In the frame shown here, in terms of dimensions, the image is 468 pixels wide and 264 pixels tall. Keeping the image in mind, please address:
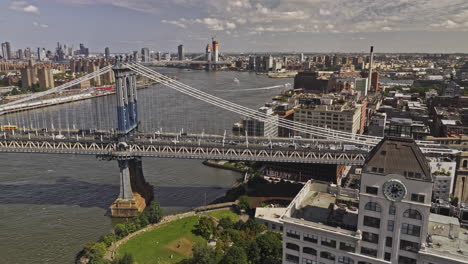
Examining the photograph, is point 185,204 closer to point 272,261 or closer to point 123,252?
point 123,252

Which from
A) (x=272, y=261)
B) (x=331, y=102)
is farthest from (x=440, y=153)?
(x=331, y=102)

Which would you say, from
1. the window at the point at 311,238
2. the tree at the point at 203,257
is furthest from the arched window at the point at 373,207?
the tree at the point at 203,257

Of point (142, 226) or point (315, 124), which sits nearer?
point (142, 226)

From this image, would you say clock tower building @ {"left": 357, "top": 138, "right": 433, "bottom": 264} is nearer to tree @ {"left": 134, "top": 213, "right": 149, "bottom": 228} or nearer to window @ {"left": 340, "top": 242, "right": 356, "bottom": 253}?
window @ {"left": 340, "top": 242, "right": 356, "bottom": 253}

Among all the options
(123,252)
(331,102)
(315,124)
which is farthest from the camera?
(331,102)

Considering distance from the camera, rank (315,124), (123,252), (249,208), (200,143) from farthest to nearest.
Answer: (315,124), (200,143), (249,208), (123,252)

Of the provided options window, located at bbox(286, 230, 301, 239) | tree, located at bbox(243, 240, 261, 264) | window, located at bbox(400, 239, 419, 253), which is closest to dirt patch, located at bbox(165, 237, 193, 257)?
tree, located at bbox(243, 240, 261, 264)
